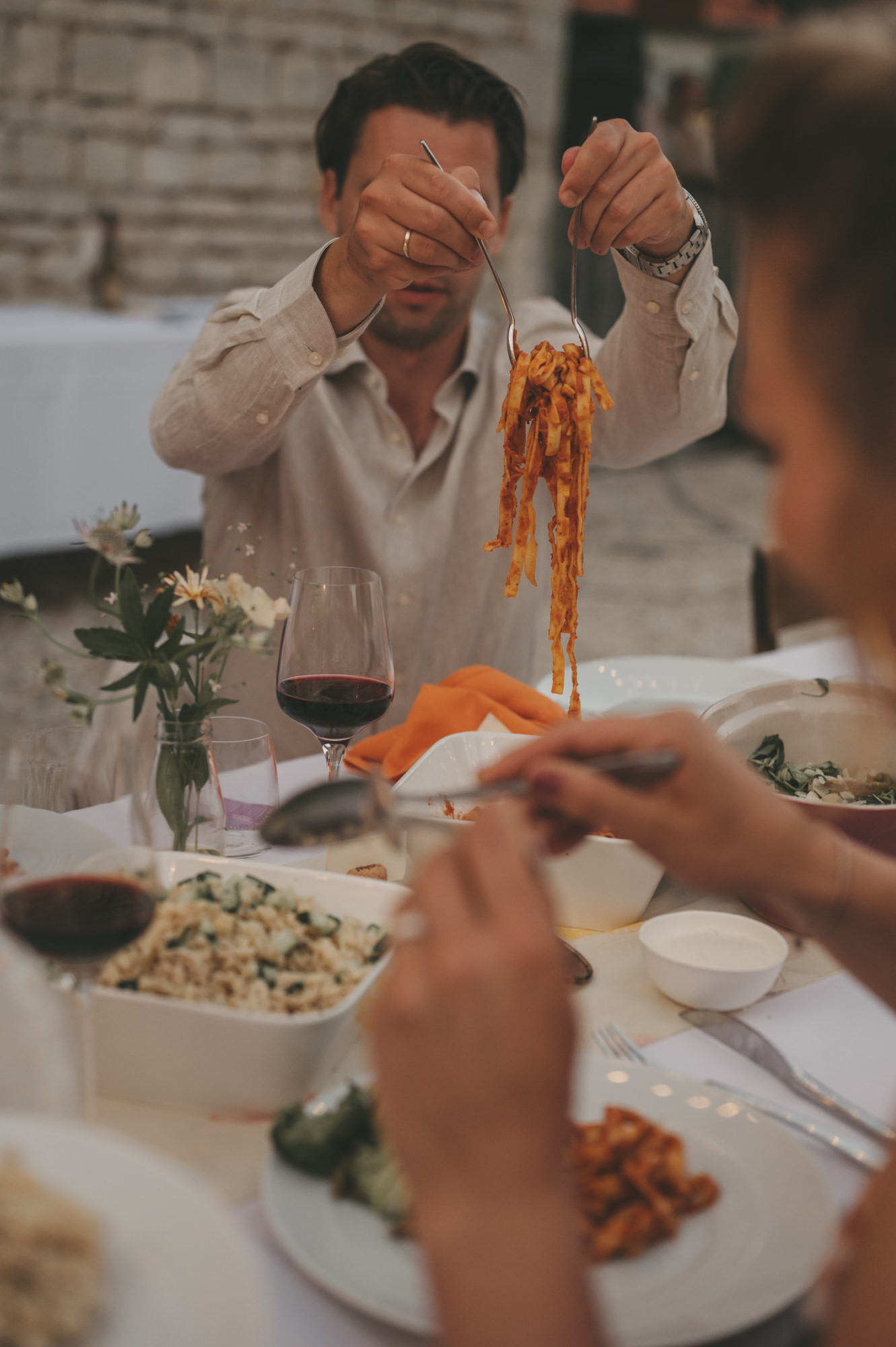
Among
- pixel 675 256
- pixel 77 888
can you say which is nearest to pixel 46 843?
pixel 77 888

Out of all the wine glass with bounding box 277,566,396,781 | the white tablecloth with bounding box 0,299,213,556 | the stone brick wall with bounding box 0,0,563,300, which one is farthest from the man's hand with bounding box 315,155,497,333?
the stone brick wall with bounding box 0,0,563,300

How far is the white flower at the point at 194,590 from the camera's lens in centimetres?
107

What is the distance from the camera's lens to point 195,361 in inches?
62.7

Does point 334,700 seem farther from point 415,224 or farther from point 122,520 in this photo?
point 415,224

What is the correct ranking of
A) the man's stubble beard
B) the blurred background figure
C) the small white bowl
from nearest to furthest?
the small white bowl < the man's stubble beard < the blurred background figure

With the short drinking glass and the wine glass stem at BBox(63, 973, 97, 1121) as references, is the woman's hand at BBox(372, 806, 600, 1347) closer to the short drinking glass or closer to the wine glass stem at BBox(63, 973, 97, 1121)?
the wine glass stem at BBox(63, 973, 97, 1121)

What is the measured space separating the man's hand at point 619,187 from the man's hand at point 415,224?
10 centimetres

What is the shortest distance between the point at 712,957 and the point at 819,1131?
21 cm

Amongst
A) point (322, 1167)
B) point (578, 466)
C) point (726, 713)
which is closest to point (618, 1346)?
point (322, 1167)

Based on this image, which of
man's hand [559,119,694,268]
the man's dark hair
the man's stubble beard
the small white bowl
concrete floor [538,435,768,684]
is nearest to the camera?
the small white bowl

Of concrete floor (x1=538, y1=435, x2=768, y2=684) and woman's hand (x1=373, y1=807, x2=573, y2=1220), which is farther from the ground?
woman's hand (x1=373, y1=807, x2=573, y2=1220)

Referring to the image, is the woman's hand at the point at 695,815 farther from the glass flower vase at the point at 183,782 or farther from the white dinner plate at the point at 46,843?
the glass flower vase at the point at 183,782

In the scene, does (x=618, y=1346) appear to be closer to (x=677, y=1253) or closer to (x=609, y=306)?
(x=677, y=1253)

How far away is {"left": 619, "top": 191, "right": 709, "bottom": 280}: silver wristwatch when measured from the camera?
4.75 ft
